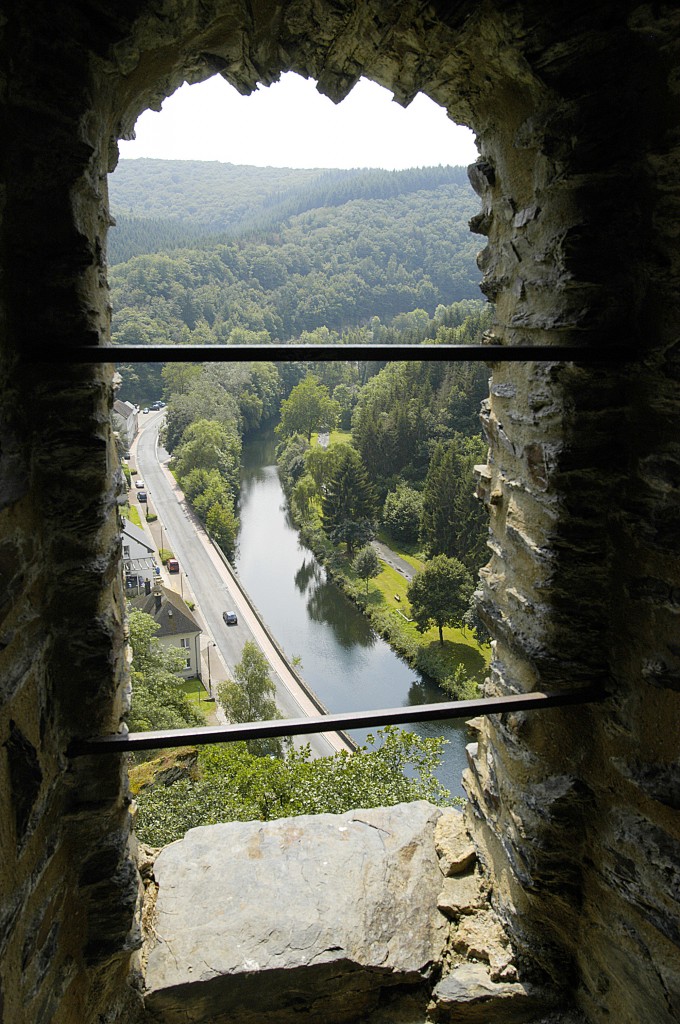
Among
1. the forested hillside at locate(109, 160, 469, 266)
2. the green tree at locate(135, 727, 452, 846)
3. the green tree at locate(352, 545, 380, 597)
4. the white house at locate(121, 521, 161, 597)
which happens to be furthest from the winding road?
the forested hillside at locate(109, 160, 469, 266)

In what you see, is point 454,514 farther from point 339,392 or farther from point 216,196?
point 216,196

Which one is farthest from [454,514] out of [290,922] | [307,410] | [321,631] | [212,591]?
[290,922]

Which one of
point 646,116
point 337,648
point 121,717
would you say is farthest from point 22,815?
point 337,648

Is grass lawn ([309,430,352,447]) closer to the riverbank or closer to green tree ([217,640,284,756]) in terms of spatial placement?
the riverbank

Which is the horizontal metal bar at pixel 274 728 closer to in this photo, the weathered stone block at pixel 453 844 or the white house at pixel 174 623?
the weathered stone block at pixel 453 844

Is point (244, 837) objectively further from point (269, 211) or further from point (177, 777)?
point (269, 211)

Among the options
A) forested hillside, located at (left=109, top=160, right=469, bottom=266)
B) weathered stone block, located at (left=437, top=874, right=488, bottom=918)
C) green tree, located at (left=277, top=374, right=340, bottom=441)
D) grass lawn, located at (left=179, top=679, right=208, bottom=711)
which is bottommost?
grass lawn, located at (left=179, top=679, right=208, bottom=711)
